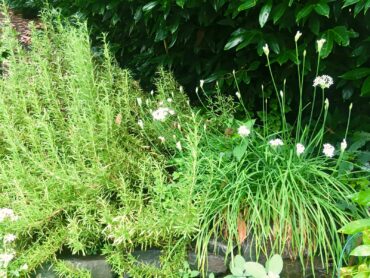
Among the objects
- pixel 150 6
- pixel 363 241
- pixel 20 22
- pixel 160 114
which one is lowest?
pixel 363 241

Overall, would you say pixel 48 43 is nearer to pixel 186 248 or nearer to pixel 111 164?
pixel 111 164

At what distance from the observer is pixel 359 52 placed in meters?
2.51

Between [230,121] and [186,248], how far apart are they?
85cm

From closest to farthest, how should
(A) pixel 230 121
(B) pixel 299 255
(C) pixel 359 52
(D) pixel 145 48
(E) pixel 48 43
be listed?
(B) pixel 299 255
(C) pixel 359 52
(A) pixel 230 121
(E) pixel 48 43
(D) pixel 145 48

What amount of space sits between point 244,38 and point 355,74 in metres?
0.70

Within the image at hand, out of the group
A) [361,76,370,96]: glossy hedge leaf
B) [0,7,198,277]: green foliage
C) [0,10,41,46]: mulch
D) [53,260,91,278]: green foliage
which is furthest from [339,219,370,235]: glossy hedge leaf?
[0,10,41,46]: mulch

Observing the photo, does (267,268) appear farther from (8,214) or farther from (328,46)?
(8,214)

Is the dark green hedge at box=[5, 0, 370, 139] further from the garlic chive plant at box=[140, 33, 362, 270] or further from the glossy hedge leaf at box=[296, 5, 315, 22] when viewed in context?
the garlic chive plant at box=[140, 33, 362, 270]

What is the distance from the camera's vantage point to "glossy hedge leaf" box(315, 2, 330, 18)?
2.23 meters

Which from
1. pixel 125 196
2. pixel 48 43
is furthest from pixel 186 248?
pixel 48 43

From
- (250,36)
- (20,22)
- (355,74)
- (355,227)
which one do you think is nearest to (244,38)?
(250,36)

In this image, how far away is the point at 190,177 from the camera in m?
2.13

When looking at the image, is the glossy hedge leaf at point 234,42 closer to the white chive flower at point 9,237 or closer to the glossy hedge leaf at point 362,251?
the glossy hedge leaf at point 362,251

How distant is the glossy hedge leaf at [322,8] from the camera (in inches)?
87.8
